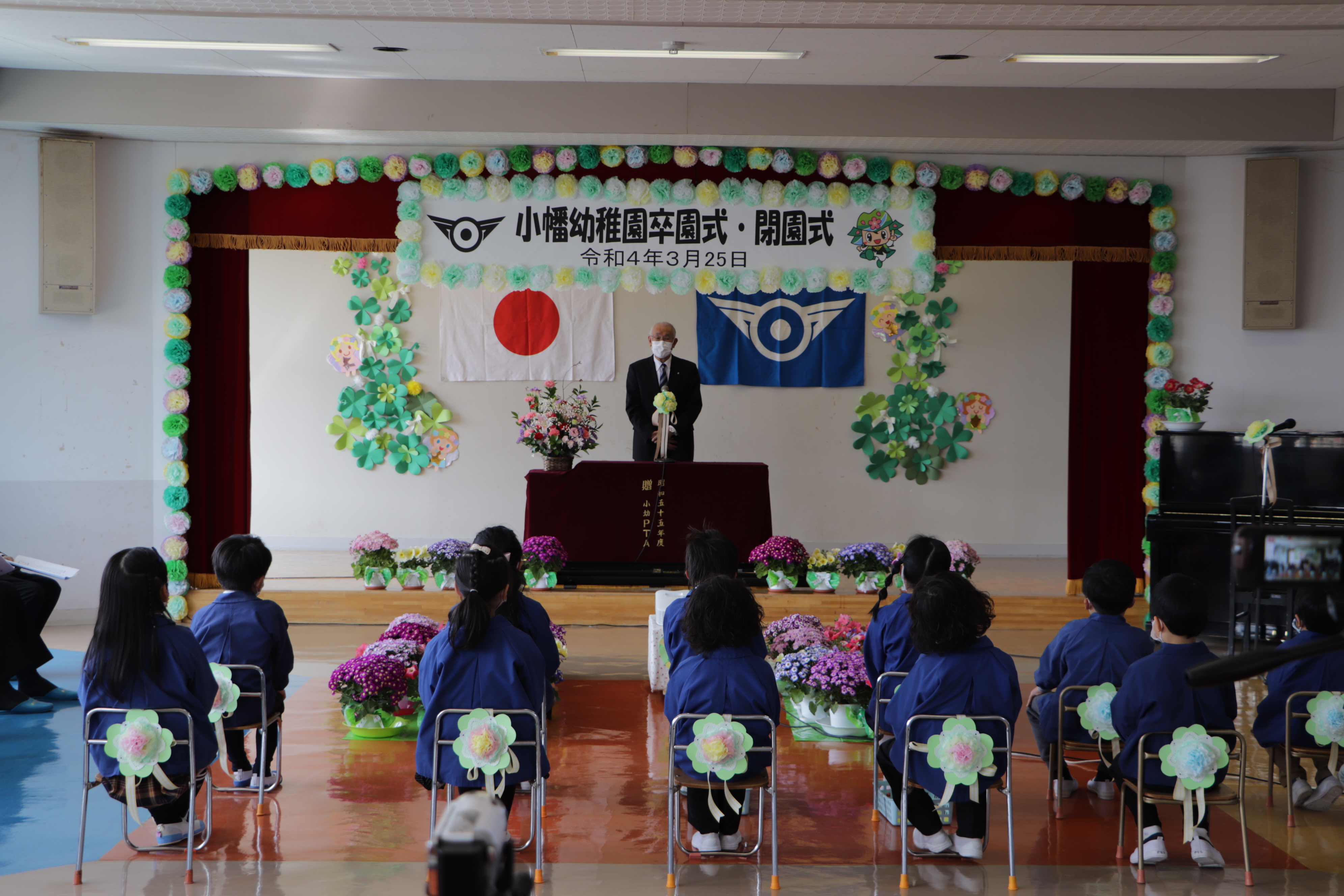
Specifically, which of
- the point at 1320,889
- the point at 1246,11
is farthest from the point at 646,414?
the point at 1320,889

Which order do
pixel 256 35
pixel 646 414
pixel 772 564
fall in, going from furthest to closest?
pixel 646 414 < pixel 772 564 < pixel 256 35

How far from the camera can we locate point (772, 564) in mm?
7391

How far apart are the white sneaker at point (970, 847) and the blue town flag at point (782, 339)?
21.6 ft

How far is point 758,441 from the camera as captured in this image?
10141 millimetres

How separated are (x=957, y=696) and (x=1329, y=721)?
56.9 inches

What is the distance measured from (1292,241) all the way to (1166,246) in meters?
0.79

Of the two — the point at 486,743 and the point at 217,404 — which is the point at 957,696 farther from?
the point at 217,404

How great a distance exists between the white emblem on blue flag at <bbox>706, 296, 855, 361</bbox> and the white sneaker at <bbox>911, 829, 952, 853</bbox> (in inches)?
258

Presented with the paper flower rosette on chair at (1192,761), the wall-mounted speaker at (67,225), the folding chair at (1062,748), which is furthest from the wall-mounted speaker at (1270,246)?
the wall-mounted speaker at (67,225)

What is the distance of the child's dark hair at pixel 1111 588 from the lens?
401 centimetres

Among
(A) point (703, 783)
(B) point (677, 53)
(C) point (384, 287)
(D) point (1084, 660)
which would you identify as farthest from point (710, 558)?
(C) point (384, 287)

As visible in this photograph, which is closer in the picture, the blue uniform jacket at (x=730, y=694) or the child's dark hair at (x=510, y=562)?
the blue uniform jacket at (x=730, y=694)

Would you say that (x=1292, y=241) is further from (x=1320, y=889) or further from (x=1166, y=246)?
(x=1320, y=889)

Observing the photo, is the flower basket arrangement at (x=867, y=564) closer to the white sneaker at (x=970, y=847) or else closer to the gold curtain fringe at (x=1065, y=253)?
the gold curtain fringe at (x=1065, y=253)
